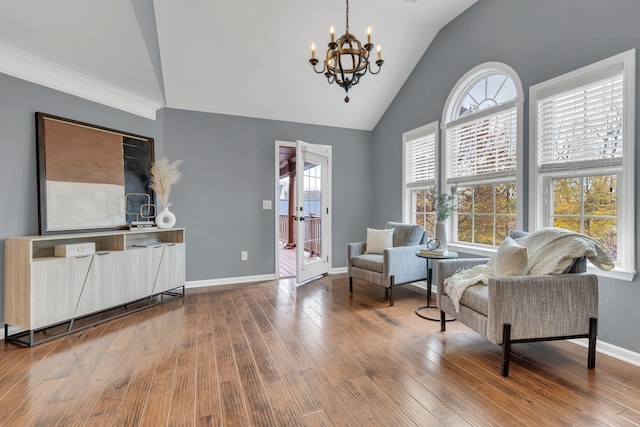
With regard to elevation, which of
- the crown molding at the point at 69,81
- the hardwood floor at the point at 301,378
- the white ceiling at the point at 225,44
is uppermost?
the white ceiling at the point at 225,44

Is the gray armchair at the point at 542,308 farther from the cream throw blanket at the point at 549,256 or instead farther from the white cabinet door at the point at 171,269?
the white cabinet door at the point at 171,269

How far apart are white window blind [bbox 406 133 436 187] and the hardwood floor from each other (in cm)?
197

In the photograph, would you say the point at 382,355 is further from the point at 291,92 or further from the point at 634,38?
the point at 291,92

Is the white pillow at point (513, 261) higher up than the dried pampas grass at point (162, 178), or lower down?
lower down

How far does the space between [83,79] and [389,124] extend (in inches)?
151

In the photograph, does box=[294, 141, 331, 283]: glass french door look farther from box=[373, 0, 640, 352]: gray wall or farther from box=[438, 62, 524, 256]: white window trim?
box=[438, 62, 524, 256]: white window trim

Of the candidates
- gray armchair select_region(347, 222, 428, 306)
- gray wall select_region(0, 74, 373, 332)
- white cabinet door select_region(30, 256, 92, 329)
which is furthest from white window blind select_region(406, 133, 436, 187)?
white cabinet door select_region(30, 256, 92, 329)

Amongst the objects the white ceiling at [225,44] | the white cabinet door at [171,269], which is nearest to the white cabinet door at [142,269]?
the white cabinet door at [171,269]

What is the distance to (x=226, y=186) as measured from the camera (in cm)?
429

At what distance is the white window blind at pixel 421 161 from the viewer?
395 centimetres

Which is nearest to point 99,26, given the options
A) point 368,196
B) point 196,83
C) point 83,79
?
point 83,79

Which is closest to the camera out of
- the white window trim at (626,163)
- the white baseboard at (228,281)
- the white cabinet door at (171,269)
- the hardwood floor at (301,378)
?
the hardwood floor at (301,378)

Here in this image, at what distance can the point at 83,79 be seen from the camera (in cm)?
299

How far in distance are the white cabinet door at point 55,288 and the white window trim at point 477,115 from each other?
3774mm
